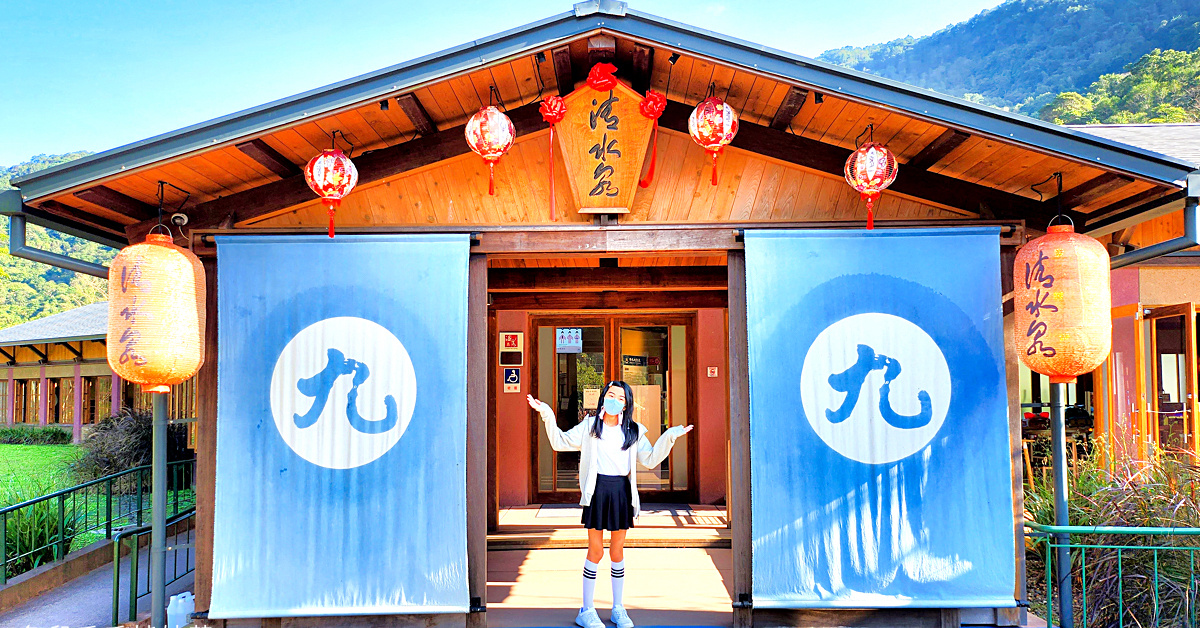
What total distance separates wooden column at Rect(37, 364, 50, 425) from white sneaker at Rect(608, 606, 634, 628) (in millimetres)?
17585

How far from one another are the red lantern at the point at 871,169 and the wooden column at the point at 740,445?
84 cm

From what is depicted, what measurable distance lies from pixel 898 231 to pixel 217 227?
14.6 ft

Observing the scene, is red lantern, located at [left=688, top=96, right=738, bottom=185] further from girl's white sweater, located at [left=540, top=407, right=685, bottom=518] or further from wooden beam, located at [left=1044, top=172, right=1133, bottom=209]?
wooden beam, located at [left=1044, top=172, right=1133, bottom=209]

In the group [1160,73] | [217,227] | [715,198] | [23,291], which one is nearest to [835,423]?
[715,198]

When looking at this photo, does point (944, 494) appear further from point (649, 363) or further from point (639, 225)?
point (649, 363)

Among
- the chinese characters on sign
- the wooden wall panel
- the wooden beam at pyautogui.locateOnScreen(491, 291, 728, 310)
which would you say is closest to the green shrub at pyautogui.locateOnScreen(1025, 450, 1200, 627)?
the chinese characters on sign

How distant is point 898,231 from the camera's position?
4.70 m

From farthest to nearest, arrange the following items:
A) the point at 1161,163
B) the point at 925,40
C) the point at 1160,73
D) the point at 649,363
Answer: the point at 925,40, the point at 1160,73, the point at 649,363, the point at 1161,163

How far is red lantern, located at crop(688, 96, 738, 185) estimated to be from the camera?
4.29m

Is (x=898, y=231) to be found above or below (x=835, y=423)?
above

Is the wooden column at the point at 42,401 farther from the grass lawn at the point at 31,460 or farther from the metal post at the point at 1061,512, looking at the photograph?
the metal post at the point at 1061,512

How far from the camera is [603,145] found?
4625mm

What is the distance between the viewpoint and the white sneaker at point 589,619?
469 cm

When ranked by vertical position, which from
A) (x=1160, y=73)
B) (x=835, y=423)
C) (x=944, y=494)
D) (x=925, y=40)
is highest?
(x=925, y=40)
